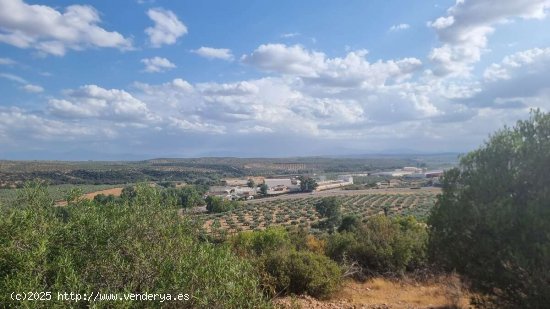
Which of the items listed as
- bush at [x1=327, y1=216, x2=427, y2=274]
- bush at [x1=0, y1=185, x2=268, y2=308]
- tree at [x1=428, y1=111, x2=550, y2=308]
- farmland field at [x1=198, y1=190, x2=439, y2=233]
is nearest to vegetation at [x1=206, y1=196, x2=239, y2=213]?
farmland field at [x1=198, y1=190, x2=439, y2=233]

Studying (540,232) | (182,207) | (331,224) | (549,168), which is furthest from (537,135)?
(331,224)

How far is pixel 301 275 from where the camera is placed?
14.1 metres

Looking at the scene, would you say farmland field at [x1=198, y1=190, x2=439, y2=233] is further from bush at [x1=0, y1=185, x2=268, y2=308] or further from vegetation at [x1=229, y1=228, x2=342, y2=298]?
bush at [x1=0, y1=185, x2=268, y2=308]

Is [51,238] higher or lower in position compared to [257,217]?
higher

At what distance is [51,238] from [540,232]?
9359mm

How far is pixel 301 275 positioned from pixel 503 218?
7.41m

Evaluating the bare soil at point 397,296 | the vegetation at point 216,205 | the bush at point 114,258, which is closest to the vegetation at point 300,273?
the bare soil at point 397,296

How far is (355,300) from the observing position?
1369 centimetres

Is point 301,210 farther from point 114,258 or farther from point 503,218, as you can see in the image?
point 114,258

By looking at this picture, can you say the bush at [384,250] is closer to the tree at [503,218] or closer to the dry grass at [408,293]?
the dry grass at [408,293]

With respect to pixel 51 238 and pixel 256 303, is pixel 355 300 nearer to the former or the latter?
pixel 256 303

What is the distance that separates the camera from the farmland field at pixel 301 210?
57.1 meters

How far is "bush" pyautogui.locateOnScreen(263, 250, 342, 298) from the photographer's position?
13891 mm

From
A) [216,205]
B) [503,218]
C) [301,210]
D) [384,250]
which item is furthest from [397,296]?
[216,205]
